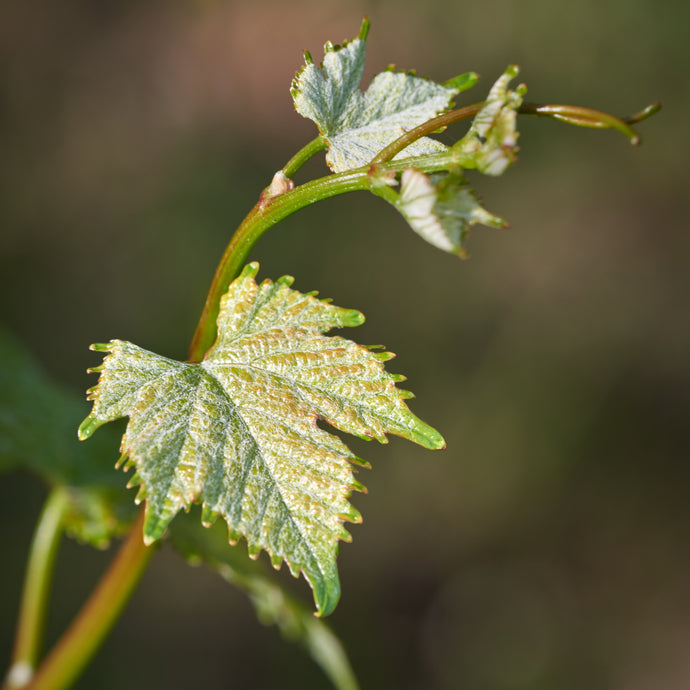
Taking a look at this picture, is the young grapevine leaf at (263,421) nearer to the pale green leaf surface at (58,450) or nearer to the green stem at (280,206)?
the green stem at (280,206)

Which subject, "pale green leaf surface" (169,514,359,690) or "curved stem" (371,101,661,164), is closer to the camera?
"curved stem" (371,101,661,164)

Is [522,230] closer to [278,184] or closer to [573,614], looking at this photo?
[573,614]

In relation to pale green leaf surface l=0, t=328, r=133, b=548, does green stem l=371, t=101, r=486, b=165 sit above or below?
above

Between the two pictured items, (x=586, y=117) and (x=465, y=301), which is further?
(x=465, y=301)

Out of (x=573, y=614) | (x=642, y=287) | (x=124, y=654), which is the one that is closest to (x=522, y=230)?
(x=642, y=287)

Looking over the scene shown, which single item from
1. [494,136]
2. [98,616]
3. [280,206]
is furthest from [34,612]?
[494,136]

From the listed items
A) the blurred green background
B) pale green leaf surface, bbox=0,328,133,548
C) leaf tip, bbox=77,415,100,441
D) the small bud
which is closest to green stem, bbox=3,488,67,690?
pale green leaf surface, bbox=0,328,133,548

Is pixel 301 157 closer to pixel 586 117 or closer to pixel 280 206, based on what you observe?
pixel 280 206

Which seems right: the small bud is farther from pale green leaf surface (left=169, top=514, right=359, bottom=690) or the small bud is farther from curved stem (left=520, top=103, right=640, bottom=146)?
pale green leaf surface (left=169, top=514, right=359, bottom=690)
